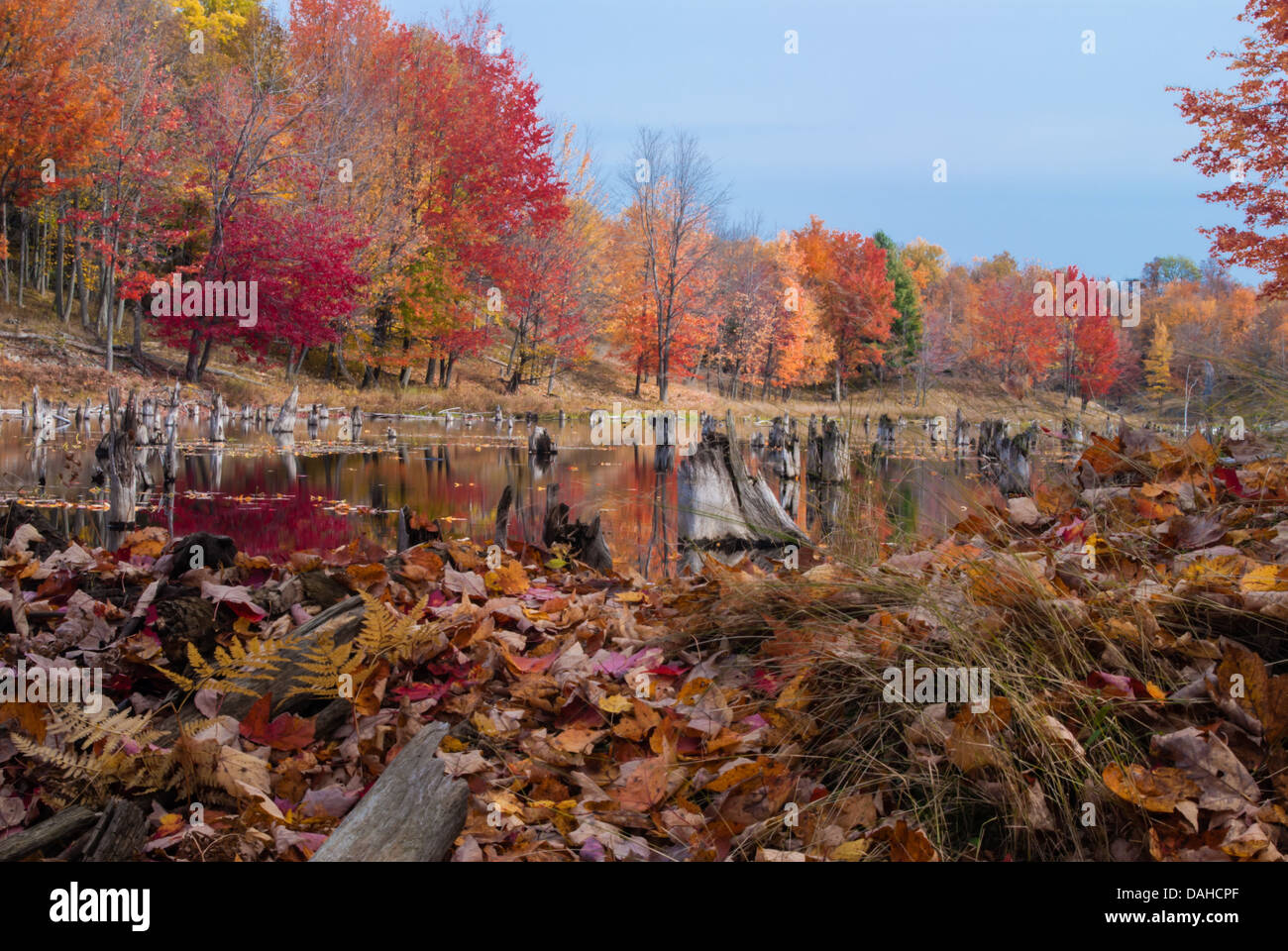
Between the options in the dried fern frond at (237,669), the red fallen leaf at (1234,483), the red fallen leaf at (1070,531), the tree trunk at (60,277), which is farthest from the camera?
the tree trunk at (60,277)

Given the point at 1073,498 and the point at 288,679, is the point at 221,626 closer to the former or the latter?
the point at 288,679

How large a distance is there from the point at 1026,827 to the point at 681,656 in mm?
1313

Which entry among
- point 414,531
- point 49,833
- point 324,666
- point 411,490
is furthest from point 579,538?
point 411,490

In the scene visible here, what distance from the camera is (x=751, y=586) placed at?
125 inches

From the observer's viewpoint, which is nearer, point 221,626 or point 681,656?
point 681,656

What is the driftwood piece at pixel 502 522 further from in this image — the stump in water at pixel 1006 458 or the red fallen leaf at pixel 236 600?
the stump in water at pixel 1006 458

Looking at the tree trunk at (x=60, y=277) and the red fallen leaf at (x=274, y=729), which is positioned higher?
the tree trunk at (x=60, y=277)

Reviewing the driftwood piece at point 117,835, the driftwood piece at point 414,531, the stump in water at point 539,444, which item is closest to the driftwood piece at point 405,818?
the driftwood piece at point 117,835

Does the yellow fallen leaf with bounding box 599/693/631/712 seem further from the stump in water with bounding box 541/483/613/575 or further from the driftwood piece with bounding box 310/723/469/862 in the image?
the stump in water with bounding box 541/483/613/575

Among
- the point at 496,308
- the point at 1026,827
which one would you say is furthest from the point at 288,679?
the point at 496,308

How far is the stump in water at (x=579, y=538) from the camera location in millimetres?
5176

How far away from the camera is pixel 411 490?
1166cm

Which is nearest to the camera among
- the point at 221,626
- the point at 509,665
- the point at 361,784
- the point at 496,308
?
the point at 361,784

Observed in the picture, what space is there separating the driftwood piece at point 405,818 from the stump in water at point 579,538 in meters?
2.78
